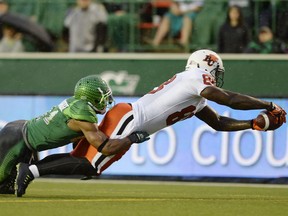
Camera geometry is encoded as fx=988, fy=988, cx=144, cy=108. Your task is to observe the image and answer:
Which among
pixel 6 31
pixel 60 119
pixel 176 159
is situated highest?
pixel 6 31

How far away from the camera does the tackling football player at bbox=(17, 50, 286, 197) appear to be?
10305 mm

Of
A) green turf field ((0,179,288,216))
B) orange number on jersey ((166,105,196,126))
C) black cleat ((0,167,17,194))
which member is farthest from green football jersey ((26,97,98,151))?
orange number on jersey ((166,105,196,126))

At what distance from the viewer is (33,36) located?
17.3 metres

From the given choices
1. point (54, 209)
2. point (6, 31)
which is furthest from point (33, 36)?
point (54, 209)

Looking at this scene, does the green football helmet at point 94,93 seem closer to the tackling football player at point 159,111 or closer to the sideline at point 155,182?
the tackling football player at point 159,111

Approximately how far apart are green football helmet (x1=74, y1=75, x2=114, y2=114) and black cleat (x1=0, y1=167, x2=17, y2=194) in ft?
3.63

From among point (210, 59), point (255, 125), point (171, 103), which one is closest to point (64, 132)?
point (171, 103)

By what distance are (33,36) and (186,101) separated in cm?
721

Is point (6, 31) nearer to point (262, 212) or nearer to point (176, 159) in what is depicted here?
point (176, 159)

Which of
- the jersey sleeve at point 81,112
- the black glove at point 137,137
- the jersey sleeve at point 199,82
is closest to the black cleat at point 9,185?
the jersey sleeve at point 81,112

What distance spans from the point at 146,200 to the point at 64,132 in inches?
44.6

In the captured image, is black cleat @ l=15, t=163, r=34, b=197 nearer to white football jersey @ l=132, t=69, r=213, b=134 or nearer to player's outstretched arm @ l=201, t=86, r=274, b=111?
white football jersey @ l=132, t=69, r=213, b=134

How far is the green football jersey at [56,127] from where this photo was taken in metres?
10.3

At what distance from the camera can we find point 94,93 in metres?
10.4
